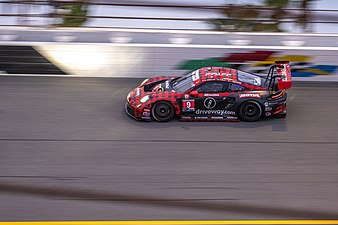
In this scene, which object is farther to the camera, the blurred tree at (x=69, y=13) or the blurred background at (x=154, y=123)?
the blurred tree at (x=69, y=13)

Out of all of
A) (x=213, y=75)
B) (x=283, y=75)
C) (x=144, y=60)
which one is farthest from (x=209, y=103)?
(x=144, y=60)

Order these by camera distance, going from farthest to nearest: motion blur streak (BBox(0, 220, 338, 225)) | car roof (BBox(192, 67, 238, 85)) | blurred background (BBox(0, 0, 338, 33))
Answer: blurred background (BBox(0, 0, 338, 33)) → car roof (BBox(192, 67, 238, 85)) → motion blur streak (BBox(0, 220, 338, 225))

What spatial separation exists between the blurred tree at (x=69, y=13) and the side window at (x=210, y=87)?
5.14 m

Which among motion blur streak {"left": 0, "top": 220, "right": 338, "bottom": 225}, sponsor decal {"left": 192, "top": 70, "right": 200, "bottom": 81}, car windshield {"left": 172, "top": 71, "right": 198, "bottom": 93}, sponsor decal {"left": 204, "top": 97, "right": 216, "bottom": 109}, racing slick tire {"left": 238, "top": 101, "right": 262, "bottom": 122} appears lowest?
motion blur streak {"left": 0, "top": 220, "right": 338, "bottom": 225}

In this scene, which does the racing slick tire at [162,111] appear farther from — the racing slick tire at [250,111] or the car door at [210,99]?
the racing slick tire at [250,111]

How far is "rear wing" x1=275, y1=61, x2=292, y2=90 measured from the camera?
11641mm

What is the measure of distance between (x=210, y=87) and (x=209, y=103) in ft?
1.07

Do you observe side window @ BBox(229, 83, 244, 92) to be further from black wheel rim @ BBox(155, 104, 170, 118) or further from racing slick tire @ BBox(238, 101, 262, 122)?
black wheel rim @ BBox(155, 104, 170, 118)

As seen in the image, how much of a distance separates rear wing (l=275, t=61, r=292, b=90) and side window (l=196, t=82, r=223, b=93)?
1250mm

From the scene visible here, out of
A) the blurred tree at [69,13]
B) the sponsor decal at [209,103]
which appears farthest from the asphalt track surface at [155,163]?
the blurred tree at [69,13]

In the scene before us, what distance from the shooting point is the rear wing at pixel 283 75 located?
38.2ft

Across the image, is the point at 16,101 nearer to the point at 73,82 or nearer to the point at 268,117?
the point at 73,82

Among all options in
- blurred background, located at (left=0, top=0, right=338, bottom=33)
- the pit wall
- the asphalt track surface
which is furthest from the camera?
blurred background, located at (left=0, top=0, right=338, bottom=33)

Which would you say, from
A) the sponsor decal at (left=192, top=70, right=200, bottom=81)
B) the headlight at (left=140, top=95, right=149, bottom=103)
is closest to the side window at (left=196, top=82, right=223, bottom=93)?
the sponsor decal at (left=192, top=70, right=200, bottom=81)
